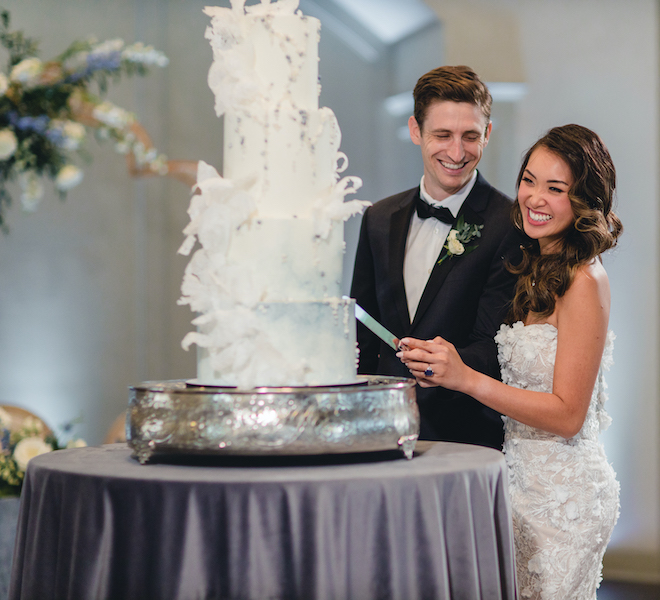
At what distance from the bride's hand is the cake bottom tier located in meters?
0.23

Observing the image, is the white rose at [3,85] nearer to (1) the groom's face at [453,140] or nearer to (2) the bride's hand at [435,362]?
(1) the groom's face at [453,140]

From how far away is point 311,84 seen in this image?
1802 mm

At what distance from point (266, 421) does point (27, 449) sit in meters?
2.02

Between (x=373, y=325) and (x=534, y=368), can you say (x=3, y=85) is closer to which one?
(x=373, y=325)

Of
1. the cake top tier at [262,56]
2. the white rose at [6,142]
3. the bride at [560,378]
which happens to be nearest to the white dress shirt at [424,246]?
the bride at [560,378]

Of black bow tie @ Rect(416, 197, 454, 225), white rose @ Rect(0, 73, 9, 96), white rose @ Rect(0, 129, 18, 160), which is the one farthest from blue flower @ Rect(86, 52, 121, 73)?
→ black bow tie @ Rect(416, 197, 454, 225)

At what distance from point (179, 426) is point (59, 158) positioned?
2.96 meters

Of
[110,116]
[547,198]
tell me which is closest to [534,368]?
[547,198]

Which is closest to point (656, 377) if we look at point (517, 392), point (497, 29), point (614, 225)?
point (497, 29)

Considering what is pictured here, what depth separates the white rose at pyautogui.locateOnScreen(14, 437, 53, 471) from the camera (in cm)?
314

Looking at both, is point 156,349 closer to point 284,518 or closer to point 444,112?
point 444,112

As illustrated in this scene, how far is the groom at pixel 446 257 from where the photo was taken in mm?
2494

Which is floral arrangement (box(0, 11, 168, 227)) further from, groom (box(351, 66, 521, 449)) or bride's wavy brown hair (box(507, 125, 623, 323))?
bride's wavy brown hair (box(507, 125, 623, 323))

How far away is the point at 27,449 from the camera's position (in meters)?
3.17
